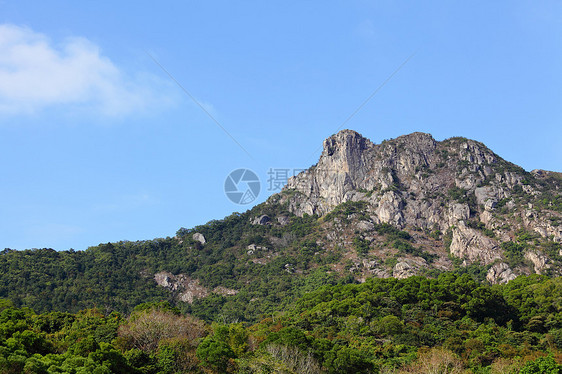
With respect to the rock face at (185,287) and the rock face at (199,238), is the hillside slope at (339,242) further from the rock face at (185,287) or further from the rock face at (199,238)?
the rock face at (199,238)

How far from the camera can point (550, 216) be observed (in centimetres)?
12388

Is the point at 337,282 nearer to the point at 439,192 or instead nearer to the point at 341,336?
the point at 439,192

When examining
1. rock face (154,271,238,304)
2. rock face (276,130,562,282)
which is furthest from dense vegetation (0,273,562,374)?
rock face (154,271,238,304)

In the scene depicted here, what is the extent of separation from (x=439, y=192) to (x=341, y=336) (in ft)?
279

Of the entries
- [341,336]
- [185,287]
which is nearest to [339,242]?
[185,287]

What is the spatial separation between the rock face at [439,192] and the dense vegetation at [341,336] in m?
31.7

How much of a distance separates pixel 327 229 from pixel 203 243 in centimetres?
3420

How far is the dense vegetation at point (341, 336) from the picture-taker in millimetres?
50125

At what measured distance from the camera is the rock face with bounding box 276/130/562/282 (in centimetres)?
12469

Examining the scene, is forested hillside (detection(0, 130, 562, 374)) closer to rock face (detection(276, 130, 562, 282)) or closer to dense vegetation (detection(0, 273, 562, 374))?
dense vegetation (detection(0, 273, 562, 374))

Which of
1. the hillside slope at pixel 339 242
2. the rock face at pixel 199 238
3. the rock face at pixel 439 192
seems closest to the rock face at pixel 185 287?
the hillside slope at pixel 339 242

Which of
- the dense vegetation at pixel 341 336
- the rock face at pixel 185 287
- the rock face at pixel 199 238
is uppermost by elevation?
the rock face at pixel 199 238

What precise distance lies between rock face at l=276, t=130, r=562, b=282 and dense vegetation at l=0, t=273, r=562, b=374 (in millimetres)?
31690

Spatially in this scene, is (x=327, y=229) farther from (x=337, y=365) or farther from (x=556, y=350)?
(x=337, y=365)
